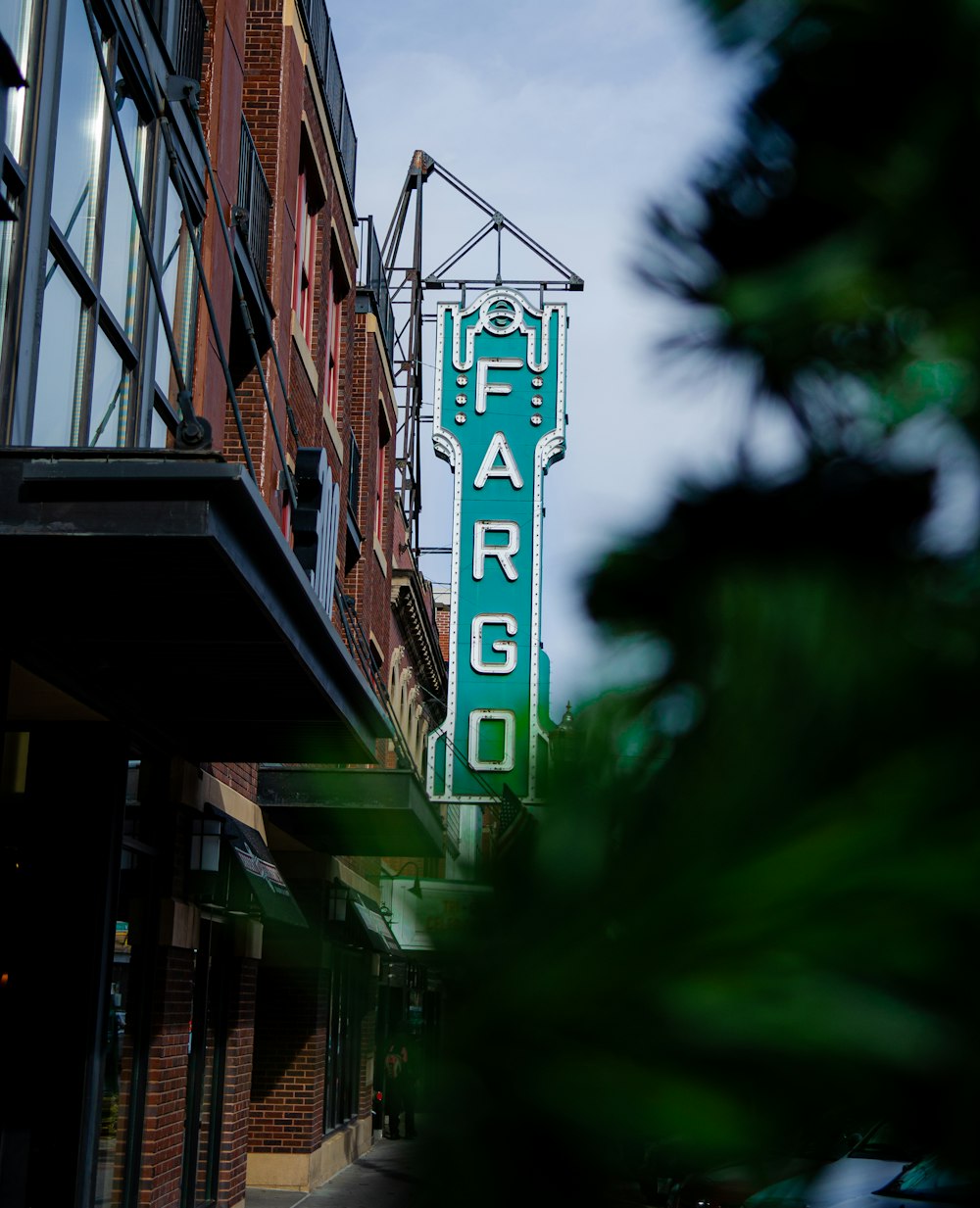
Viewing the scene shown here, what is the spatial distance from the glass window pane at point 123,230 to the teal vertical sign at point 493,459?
9.76 meters

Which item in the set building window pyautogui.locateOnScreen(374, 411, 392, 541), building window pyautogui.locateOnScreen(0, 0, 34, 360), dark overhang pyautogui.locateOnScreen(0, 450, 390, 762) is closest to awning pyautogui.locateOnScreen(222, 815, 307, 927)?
dark overhang pyautogui.locateOnScreen(0, 450, 390, 762)

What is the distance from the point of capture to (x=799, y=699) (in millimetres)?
406

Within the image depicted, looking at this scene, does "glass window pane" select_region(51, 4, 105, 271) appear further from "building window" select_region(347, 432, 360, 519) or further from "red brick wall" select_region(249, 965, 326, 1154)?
"building window" select_region(347, 432, 360, 519)

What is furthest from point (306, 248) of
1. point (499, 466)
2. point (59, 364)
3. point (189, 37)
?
point (59, 364)

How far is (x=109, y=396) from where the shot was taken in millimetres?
9117

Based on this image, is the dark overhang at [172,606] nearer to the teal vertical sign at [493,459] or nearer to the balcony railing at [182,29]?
the balcony railing at [182,29]

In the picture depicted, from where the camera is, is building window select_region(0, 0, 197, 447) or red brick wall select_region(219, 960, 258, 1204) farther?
red brick wall select_region(219, 960, 258, 1204)

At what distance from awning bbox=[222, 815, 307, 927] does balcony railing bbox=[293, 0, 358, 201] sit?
8031 millimetres

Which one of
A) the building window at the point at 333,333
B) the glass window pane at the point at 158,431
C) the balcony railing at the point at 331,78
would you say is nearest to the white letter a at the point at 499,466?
the building window at the point at 333,333

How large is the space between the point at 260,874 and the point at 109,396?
5.06 meters

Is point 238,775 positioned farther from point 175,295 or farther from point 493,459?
point 493,459

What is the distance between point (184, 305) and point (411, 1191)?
35.9ft

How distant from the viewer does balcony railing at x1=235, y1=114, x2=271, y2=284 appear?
1313 cm

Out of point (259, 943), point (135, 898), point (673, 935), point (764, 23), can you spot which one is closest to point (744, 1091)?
point (673, 935)
